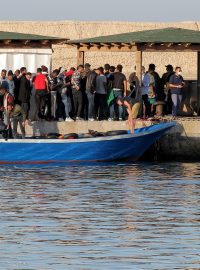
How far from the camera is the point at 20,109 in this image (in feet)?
148

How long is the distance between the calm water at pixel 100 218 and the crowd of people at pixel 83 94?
2.90 m

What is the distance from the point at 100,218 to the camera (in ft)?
100

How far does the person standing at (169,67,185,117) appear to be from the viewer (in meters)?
47.3

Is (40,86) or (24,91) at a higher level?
(40,86)

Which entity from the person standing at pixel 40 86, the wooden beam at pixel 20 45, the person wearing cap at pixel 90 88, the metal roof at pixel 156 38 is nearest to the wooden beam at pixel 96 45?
the metal roof at pixel 156 38

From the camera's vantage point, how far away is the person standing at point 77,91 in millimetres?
46062

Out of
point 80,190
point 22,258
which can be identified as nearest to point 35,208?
point 80,190

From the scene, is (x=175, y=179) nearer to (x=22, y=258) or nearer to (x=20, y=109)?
(x=20, y=109)

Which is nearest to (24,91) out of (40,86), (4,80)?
(40,86)

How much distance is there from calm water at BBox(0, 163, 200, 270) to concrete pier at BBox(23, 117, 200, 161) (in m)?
2.81

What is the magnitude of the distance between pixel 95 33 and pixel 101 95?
109ft

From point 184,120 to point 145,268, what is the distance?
2271cm

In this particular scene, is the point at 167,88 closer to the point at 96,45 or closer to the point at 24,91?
the point at 96,45

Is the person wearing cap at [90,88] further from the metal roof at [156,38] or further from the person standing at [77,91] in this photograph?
the metal roof at [156,38]
